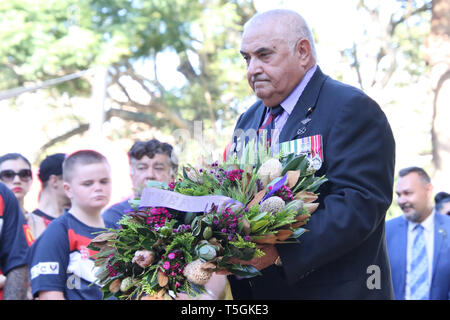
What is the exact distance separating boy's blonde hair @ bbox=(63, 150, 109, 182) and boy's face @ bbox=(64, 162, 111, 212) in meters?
0.03

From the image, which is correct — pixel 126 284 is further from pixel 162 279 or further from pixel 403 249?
pixel 403 249

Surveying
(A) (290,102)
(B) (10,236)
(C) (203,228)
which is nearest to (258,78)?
(A) (290,102)

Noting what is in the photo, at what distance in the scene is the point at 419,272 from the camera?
6.30 metres

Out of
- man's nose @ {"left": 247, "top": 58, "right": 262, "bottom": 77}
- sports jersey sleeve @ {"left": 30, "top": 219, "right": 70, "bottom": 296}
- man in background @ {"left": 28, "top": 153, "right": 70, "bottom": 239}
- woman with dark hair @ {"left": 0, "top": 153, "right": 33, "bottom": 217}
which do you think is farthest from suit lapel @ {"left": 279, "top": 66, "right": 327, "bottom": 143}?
woman with dark hair @ {"left": 0, "top": 153, "right": 33, "bottom": 217}

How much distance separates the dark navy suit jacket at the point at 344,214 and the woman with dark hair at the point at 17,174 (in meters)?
3.31

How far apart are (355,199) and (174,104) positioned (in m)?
13.6

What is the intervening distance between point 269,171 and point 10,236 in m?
2.37

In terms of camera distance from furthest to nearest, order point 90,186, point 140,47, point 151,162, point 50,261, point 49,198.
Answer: point 140,47 < point 49,198 < point 151,162 < point 90,186 < point 50,261

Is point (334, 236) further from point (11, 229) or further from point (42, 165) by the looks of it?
→ point (42, 165)

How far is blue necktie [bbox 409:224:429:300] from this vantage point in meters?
6.22

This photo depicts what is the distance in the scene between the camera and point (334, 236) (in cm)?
224

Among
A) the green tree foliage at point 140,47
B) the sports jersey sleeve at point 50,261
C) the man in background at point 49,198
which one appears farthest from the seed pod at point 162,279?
the green tree foliage at point 140,47

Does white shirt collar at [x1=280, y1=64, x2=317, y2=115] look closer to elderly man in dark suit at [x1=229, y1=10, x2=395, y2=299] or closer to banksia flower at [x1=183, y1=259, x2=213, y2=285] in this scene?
elderly man in dark suit at [x1=229, y1=10, x2=395, y2=299]
